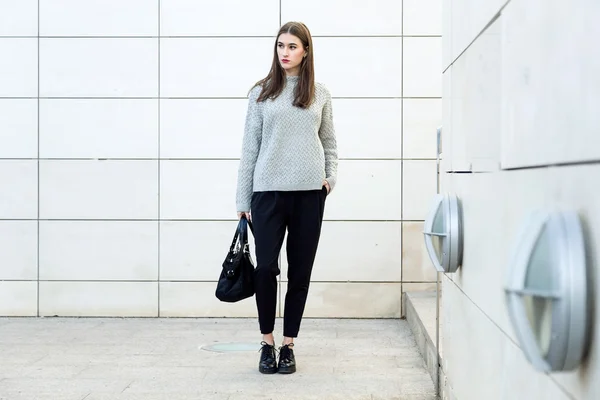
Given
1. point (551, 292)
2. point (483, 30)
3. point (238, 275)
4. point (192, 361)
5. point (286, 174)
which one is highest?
point (483, 30)

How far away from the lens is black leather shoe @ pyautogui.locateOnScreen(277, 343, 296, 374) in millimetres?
4148

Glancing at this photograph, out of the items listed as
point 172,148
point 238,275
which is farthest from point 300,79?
point 172,148

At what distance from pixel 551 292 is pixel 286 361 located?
3.09 m

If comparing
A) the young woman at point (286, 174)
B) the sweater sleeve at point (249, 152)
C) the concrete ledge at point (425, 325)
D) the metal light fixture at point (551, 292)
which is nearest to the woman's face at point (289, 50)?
the young woman at point (286, 174)

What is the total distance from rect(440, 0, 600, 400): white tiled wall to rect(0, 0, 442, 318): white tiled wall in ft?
9.21

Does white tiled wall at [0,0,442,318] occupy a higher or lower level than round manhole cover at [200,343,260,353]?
higher

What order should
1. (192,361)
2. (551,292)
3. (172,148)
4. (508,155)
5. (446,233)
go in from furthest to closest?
1. (172,148)
2. (192,361)
3. (446,233)
4. (508,155)
5. (551,292)

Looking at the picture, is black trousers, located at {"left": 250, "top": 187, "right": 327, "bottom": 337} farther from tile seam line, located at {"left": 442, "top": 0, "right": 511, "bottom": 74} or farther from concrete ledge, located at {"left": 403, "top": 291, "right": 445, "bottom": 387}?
tile seam line, located at {"left": 442, "top": 0, "right": 511, "bottom": 74}

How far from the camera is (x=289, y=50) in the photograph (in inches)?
162

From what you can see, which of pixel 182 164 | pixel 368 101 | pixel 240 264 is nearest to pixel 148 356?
pixel 240 264

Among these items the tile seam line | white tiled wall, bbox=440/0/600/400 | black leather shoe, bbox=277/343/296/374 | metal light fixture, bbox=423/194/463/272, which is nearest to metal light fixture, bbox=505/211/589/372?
white tiled wall, bbox=440/0/600/400

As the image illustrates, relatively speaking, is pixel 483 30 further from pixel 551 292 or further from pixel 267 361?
pixel 267 361

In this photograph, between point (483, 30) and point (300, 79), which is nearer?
point (483, 30)

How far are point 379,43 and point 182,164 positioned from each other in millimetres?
1535
